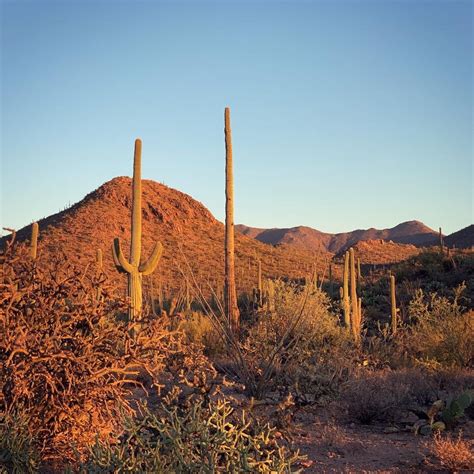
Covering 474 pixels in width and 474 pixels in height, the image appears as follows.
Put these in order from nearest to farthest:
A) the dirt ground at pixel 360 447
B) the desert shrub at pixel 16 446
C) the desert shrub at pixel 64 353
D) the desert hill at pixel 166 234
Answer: the desert shrub at pixel 16 446, the desert shrub at pixel 64 353, the dirt ground at pixel 360 447, the desert hill at pixel 166 234

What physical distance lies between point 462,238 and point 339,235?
51.7m

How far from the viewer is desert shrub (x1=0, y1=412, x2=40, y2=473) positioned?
4613 millimetres

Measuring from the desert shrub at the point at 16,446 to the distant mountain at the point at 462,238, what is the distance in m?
49.1

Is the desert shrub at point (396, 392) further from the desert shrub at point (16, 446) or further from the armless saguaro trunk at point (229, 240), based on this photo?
the desert shrub at point (16, 446)

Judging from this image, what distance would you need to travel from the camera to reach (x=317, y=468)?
222 inches

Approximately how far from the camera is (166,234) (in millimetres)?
46031

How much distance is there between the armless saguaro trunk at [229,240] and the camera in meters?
12.7

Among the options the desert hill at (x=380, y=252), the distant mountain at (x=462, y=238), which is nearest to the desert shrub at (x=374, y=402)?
the desert hill at (x=380, y=252)

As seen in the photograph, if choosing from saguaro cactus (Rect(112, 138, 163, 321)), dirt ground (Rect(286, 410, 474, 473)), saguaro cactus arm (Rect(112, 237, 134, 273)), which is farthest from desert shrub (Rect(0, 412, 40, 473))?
saguaro cactus arm (Rect(112, 237, 134, 273))

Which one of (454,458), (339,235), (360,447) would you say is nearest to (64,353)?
(360,447)

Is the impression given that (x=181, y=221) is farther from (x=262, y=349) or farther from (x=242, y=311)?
(x=262, y=349)

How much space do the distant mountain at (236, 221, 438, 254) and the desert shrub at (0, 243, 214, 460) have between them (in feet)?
297

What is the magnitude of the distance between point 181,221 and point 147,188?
4.58 m

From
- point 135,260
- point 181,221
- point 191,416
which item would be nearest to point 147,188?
point 181,221
